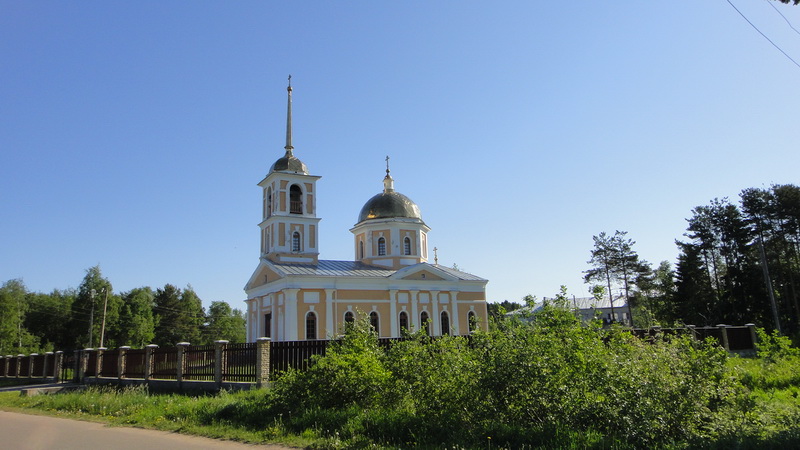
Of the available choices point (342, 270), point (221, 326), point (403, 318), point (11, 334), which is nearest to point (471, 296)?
point (403, 318)

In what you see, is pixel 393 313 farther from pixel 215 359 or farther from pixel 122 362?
pixel 215 359

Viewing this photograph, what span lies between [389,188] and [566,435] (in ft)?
113

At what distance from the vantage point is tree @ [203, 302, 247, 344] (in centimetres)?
7632

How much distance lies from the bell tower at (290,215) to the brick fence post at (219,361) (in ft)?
53.7

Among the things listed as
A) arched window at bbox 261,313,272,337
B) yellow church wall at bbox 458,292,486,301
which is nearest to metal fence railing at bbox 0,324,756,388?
arched window at bbox 261,313,272,337

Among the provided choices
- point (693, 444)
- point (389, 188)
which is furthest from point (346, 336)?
point (389, 188)

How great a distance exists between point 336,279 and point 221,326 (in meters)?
54.5

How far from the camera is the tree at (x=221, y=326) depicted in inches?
3005

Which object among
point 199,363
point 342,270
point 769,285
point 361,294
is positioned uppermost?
point 342,270

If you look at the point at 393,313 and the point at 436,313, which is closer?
the point at 393,313

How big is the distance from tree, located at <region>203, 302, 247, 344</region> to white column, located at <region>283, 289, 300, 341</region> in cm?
5039

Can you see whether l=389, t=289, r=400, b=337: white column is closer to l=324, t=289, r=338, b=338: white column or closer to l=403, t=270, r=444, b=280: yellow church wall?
l=403, t=270, r=444, b=280: yellow church wall

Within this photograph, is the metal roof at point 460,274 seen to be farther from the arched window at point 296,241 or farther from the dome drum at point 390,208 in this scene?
the arched window at point 296,241

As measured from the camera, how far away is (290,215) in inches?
1300
